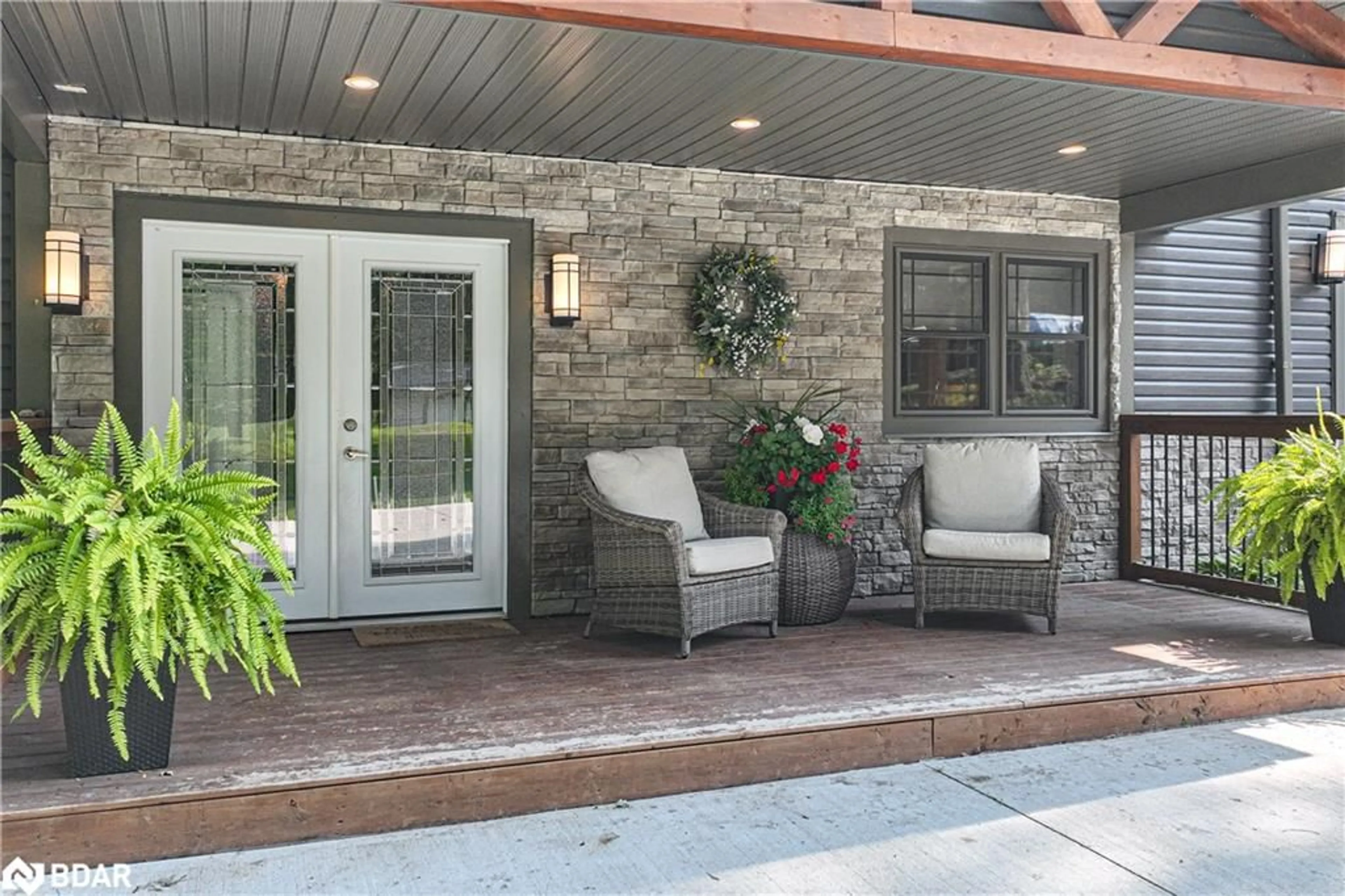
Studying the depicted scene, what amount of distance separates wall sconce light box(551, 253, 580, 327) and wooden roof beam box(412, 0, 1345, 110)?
2121 mm

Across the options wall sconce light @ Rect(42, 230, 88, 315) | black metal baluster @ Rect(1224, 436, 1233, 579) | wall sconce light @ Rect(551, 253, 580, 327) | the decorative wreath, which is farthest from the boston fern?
wall sconce light @ Rect(42, 230, 88, 315)

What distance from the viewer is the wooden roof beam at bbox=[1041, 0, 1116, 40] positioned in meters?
4.04

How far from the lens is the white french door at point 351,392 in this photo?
17.0 feet

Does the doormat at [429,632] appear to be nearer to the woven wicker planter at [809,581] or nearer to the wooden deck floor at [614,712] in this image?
the wooden deck floor at [614,712]

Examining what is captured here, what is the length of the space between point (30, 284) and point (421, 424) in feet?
6.01

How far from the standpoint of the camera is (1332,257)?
739 centimetres

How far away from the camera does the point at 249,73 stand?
4289 millimetres

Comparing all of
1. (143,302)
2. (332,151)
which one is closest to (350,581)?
(143,302)

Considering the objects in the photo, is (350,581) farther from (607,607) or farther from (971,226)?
(971,226)

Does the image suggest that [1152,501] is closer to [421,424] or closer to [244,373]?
[421,424]

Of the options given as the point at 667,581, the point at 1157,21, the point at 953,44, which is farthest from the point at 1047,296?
the point at 667,581

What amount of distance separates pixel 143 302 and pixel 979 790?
13.7ft

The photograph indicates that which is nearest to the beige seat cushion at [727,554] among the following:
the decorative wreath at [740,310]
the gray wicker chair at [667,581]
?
the gray wicker chair at [667,581]

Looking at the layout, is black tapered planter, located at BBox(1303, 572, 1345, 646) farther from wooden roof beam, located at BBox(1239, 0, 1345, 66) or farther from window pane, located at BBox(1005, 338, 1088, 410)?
wooden roof beam, located at BBox(1239, 0, 1345, 66)
